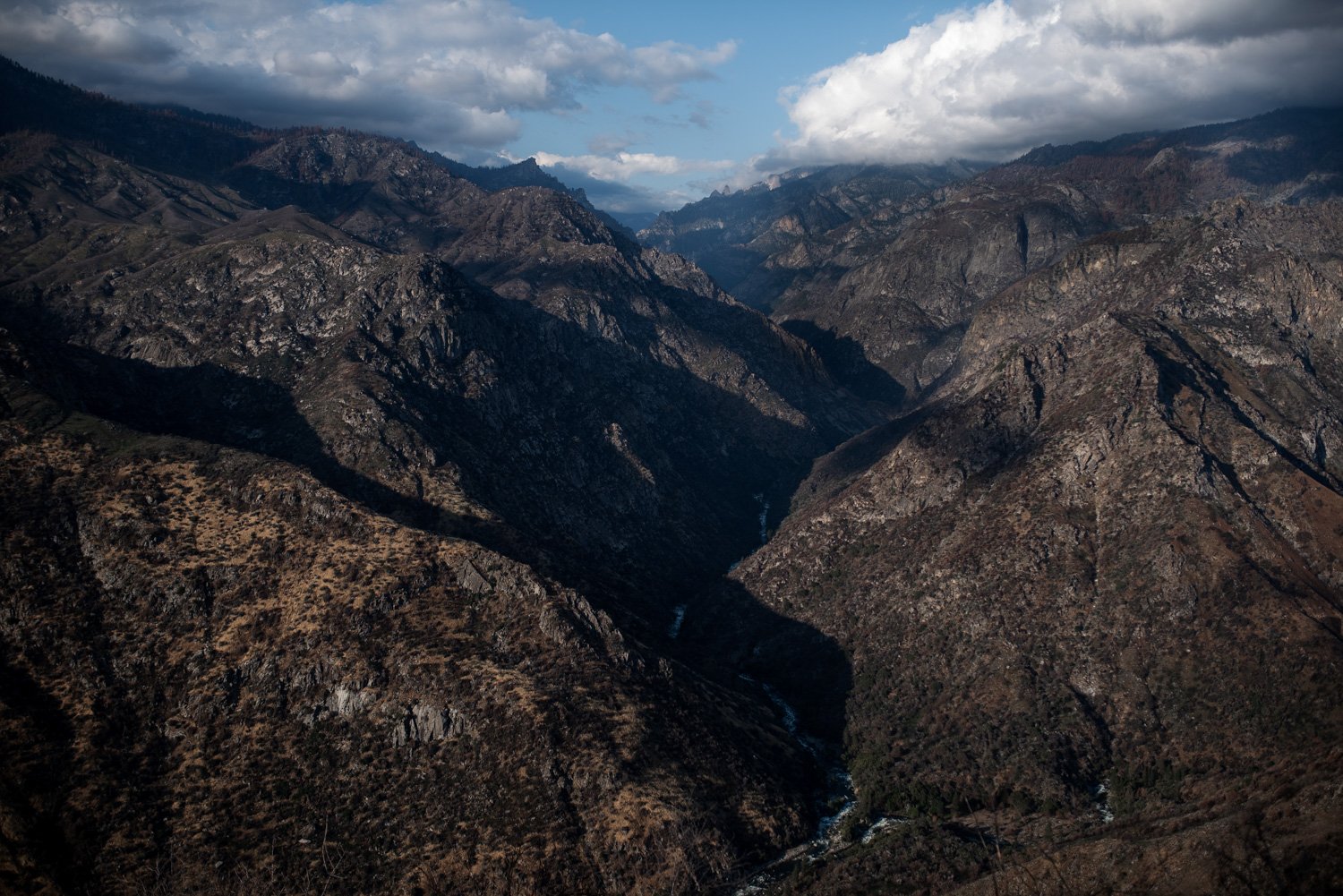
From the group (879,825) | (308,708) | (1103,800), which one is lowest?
(879,825)

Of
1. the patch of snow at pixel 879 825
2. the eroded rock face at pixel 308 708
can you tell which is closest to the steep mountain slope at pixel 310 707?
the eroded rock face at pixel 308 708

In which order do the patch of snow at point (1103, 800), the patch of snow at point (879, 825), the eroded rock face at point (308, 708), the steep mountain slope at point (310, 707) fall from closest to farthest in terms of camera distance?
the eroded rock face at point (308, 708) → the steep mountain slope at point (310, 707) → the patch of snow at point (1103, 800) → the patch of snow at point (879, 825)

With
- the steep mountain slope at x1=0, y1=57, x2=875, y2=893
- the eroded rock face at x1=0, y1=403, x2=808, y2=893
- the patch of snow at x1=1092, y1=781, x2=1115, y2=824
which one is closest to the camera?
the eroded rock face at x1=0, y1=403, x2=808, y2=893

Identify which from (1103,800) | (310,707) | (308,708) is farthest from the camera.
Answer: (1103,800)

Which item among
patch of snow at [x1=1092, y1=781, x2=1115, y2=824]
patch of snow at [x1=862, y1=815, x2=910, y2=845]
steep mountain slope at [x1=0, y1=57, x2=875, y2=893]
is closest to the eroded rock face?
steep mountain slope at [x1=0, y1=57, x2=875, y2=893]

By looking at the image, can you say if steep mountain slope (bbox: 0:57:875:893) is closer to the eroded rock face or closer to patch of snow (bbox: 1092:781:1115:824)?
the eroded rock face

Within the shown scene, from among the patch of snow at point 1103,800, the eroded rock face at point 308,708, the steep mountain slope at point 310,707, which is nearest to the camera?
the eroded rock face at point 308,708

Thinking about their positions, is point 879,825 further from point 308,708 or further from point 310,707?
point 308,708

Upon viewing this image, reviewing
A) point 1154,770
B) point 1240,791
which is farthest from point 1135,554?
point 1240,791

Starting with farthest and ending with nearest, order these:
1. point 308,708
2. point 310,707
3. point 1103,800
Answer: point 1103,800 → point 310,707 → point 308,708

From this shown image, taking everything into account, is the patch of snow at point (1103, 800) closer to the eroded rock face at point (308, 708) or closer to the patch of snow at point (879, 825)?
the patch of snow at point (879, 825)

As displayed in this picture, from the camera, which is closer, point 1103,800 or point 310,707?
point 310,707

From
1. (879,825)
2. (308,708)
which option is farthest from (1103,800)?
(308,708)
